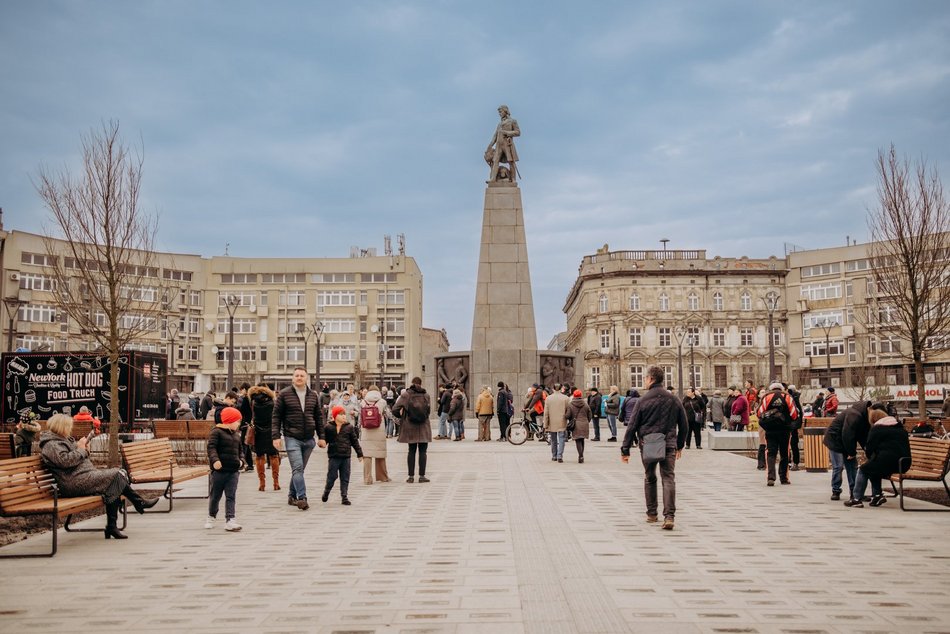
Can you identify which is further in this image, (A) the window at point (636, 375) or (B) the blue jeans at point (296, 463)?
(A) the window at point (636, 375)

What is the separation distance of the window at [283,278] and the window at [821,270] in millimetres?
47223

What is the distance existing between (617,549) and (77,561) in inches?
197

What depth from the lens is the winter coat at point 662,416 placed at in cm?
940

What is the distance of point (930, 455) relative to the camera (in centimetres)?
1077

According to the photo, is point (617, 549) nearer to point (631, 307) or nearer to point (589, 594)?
point (589, 594)

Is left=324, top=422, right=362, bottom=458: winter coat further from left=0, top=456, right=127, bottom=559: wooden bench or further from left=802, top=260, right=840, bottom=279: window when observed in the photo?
left=802, top=260, right=840, bottom=279: window

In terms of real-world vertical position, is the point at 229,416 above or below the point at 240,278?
below

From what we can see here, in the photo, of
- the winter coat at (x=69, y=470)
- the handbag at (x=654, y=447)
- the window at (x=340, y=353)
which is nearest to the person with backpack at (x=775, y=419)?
the handbag at (x=654, y=447)

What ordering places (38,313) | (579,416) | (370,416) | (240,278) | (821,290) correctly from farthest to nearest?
(240,278)
(821,290)
(38,313)
(579,416)
(370,416)

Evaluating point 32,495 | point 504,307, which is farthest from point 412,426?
point 504,307

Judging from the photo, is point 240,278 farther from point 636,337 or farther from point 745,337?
point 745,337

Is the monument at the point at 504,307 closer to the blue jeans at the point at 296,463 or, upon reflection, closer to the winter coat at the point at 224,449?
the blue jeans at the point at 296,463

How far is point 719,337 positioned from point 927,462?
72168 mm

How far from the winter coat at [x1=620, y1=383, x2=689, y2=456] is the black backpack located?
12.1 feet
